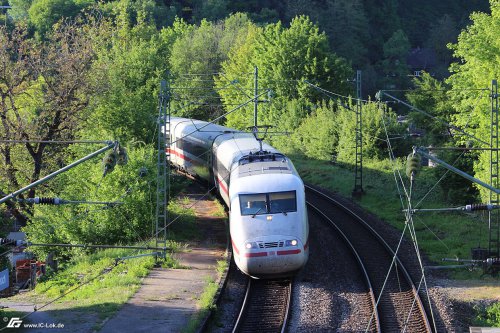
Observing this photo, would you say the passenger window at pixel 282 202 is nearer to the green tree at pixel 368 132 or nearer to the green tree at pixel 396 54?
the green tree at pixel 368 132

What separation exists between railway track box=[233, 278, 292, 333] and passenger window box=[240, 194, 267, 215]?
92.7 inches

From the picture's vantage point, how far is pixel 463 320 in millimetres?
19766

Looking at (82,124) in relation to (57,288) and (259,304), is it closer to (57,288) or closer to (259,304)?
(57,288)

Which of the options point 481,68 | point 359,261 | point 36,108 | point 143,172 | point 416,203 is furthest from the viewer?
point 36,108

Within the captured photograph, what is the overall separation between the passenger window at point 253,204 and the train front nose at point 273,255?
1.06 meters

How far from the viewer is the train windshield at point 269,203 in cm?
2103

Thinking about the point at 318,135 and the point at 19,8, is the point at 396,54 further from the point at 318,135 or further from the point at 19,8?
the point at 318,135

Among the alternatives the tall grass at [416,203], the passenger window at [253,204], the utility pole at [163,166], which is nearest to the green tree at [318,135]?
the tall grass at [416,203]

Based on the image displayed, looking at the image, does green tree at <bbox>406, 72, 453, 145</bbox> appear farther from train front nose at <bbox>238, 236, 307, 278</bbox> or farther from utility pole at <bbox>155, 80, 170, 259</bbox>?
train front nose at <bbox>238, 236, 307, 278</bbox>

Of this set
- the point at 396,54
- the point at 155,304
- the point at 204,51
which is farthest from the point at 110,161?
the point at 396,54

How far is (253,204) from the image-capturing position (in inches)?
836

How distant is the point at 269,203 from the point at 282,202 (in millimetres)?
372

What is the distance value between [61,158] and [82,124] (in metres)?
2.41

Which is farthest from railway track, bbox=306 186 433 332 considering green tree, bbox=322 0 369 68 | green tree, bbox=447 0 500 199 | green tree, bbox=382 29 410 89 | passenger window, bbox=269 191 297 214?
green tree, bbox=382 29 410 89
